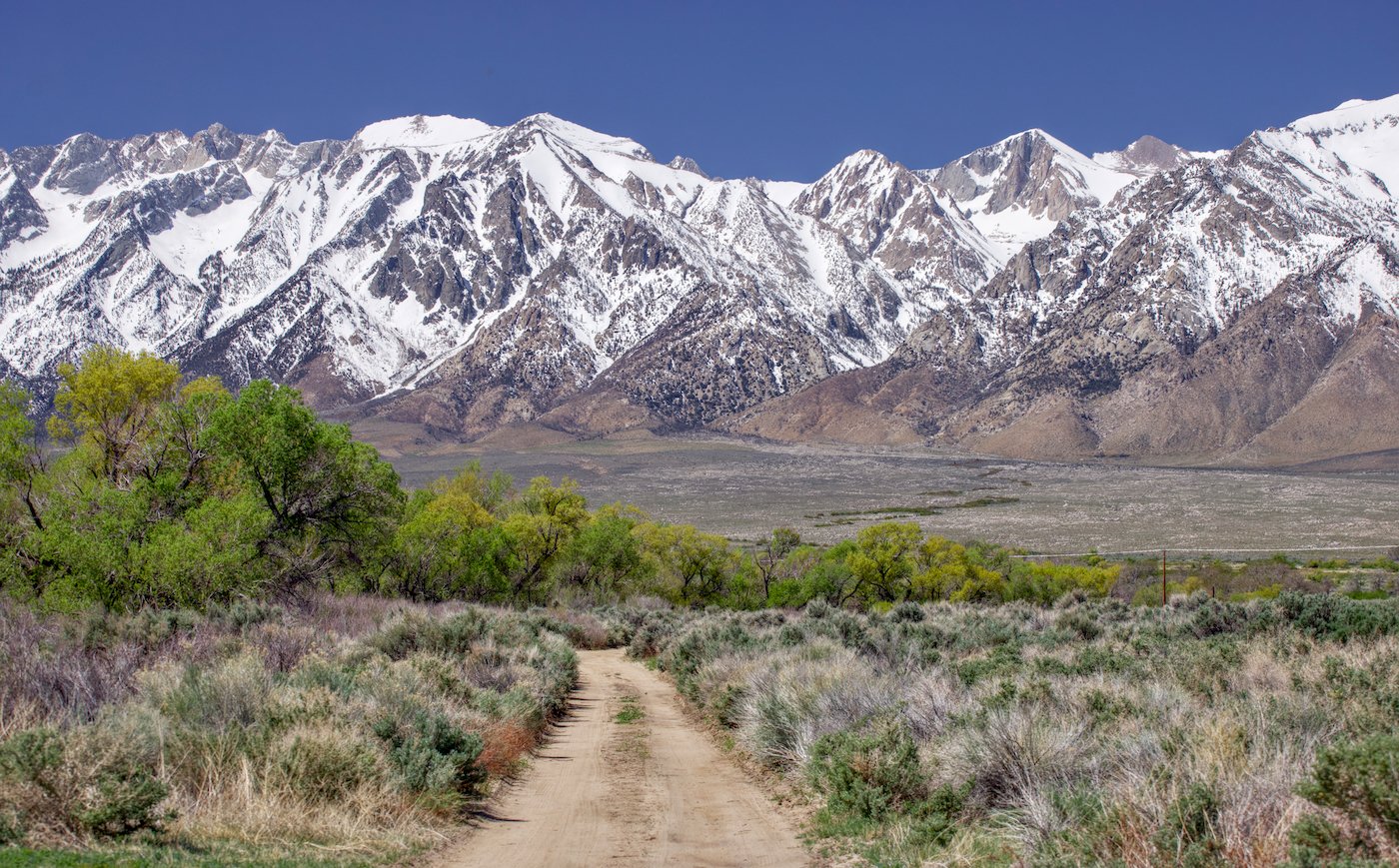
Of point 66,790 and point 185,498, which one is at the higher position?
point 185,498

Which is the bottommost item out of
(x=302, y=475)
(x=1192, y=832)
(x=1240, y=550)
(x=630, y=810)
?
(x=1240, y=550)

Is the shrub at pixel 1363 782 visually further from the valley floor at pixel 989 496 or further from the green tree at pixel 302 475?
the valley floor at pixel 989 496

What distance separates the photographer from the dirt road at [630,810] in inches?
306

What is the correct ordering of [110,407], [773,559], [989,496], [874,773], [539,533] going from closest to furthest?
[874,773] → [110,407] → [539,533] → [773,559] → [989,496]

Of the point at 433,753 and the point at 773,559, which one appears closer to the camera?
the point at 433,753

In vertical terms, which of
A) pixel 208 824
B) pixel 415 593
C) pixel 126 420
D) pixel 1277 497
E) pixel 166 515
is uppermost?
pixel 126 420

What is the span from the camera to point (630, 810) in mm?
9375

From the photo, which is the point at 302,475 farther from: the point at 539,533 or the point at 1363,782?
the point at 539,533

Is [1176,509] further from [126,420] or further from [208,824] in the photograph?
[208,824]

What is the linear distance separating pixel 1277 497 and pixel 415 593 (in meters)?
106

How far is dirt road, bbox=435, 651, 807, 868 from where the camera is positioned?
306 inches

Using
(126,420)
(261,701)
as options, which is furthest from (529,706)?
(126,420)

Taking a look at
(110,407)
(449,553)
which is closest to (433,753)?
(110,407)

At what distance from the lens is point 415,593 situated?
32.8 metres
